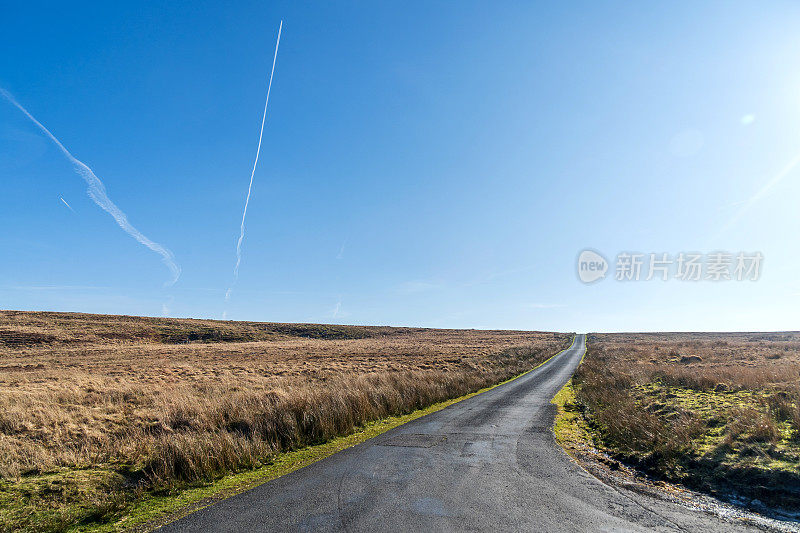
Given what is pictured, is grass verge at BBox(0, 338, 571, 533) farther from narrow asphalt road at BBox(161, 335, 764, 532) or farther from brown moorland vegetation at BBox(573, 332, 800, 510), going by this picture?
brown moorland vegetation at BBox(573, 332, 800, 510)

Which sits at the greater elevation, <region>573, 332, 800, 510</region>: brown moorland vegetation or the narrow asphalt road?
<region>573, 332, 800, 510</region>: brown moorland vegetation

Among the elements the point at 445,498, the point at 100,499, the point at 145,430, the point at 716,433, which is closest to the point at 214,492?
the point at 100,499

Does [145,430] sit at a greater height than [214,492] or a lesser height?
lesser

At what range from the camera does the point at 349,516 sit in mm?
6172

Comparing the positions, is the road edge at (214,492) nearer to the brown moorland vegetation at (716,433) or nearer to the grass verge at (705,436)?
the grass verge at (705,436)

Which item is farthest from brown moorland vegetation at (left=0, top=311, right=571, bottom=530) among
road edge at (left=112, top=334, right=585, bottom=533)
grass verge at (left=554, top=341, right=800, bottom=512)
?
grass verge at (left=554, top=341, right=800, bottom=512)

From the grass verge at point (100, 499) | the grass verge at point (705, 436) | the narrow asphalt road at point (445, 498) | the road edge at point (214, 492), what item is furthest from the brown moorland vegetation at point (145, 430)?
the grass verge at point (705, 436)

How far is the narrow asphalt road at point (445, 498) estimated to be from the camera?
5.98 metres

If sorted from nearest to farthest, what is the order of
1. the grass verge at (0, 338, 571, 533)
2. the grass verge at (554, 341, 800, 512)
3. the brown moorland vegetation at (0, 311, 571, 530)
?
the grass verge at (0, 338, 571, 533)
the brown moorland vegetation at (0, 311, 571, 530)
the grass verge at (554, 341, 800, 512)

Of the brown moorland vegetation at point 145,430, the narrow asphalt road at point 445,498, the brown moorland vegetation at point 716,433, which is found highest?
the brown moorland vegetation at point 716,433

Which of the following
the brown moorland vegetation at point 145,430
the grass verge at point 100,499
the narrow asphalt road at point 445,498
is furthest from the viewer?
the brown moorland vegetation at point 145,430

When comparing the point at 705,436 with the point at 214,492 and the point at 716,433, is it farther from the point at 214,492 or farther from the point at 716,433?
the point at 214,492

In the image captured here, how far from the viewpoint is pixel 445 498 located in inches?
274

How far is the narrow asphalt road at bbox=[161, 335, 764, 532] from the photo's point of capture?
A: 5984 mm
